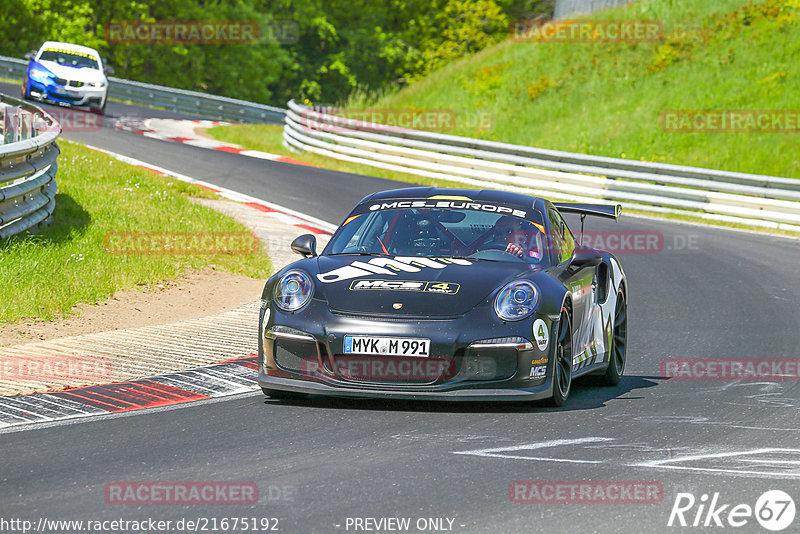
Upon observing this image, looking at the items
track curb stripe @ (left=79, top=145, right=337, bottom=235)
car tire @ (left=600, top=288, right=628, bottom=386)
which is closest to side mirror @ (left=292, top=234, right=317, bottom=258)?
car tire @ (left=600, top=288, right=628, bottom=386)

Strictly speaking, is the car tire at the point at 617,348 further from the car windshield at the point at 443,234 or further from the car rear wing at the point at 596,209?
the car windshield at the point at 443,234

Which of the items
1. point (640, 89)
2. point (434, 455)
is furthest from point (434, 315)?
point (640, 89)

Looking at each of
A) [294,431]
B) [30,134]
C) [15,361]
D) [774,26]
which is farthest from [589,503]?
[774,26]

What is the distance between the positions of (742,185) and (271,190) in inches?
322

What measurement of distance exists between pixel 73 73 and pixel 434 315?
78.3 ft

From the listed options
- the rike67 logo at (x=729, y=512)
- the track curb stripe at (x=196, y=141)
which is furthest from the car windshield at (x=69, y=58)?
the rike67 logo at (x=729, y=512)

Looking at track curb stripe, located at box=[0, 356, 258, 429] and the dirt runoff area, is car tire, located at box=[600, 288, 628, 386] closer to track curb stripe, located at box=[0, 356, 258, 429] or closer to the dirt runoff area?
track curb stripe, located at box=[0, 356, 258, 429]

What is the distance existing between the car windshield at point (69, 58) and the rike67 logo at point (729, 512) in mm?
26545

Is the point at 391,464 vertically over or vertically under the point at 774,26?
under

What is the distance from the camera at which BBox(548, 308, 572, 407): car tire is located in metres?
7.21

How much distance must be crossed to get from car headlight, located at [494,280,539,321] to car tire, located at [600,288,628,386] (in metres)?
1.47

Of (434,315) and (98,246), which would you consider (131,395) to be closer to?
(434,315)

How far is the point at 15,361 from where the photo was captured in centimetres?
819

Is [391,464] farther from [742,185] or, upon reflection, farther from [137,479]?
[742,185]
